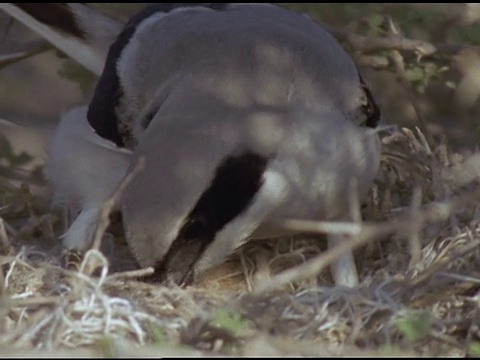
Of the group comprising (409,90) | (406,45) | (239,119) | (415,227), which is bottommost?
(409,90)

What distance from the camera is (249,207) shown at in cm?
383

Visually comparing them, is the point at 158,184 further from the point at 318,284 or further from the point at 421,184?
the point at 421,184

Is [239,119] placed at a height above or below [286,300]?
above

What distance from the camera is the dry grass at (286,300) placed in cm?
296

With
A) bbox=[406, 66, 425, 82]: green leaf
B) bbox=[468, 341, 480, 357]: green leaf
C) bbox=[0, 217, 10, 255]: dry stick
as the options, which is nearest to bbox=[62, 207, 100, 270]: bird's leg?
bbox=[0, 217, 10, 255]: dry stick

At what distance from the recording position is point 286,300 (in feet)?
11.0

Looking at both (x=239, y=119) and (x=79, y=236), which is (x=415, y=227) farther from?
(x=79, y=236)

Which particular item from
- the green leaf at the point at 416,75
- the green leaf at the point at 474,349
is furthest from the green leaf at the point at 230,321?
the green leaf at the point at 416,75

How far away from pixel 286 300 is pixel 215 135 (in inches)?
26.6

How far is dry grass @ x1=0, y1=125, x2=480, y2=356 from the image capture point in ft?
9.71

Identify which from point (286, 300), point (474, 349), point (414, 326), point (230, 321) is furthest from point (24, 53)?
point (474, 349)

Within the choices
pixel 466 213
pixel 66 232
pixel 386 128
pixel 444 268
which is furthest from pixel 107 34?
pixel 444 268

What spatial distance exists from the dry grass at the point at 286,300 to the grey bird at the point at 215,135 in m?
0.18

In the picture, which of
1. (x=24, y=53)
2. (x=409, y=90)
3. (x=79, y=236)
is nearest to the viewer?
(x=79, y=236)
